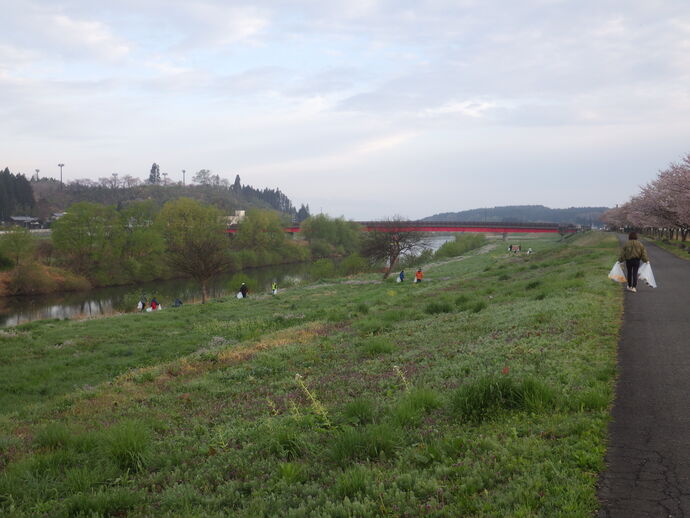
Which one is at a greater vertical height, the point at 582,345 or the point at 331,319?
the point at 582,345

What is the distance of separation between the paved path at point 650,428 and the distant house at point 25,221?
5522 inches

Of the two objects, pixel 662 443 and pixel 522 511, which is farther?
pixel 662 443

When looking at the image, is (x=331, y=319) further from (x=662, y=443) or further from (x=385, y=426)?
(x=662, y=443)

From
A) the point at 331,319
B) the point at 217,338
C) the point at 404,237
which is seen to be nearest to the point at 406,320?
the point at 331,319

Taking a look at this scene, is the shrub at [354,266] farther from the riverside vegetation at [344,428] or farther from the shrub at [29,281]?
the riverside vegetation at [344,428]

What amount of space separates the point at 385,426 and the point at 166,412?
502cm

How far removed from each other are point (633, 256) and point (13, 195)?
15275cm

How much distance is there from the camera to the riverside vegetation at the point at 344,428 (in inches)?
193

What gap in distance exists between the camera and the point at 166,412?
9.28 meters

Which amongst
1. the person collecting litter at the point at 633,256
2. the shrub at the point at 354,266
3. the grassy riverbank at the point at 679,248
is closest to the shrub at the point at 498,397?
the person collecting litter at the point at 633,256

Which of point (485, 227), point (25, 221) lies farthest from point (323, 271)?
point (25, 221)

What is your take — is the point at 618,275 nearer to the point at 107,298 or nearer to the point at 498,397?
the point at 498,397

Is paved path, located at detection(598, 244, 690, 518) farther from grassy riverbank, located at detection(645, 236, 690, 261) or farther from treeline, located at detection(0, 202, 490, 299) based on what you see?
treeline, located at detection(0, 202, 490, 299)

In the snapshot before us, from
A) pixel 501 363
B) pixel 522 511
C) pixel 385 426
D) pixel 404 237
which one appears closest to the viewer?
pixel 522 511
